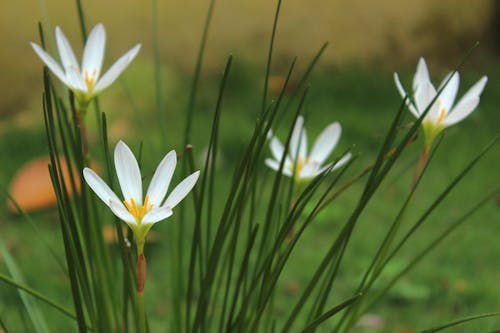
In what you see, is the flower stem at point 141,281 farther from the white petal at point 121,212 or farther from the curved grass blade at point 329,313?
the curved grass blade at point 329,313

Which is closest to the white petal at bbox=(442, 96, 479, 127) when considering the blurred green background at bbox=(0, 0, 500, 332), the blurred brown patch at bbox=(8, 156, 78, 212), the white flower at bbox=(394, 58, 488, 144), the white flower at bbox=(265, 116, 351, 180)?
the white flower at bbox=(394, 58, 488, 144)

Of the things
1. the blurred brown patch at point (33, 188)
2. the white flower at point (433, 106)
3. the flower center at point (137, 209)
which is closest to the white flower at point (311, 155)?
the white flower at point (433, 106)

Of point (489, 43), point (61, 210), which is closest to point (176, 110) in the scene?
point (489, 43)

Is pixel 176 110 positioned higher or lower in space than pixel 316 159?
higher

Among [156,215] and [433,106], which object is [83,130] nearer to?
[156,215]

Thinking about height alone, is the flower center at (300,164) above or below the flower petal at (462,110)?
above

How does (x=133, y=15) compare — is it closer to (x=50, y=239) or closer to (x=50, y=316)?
(x=50, y=239)
